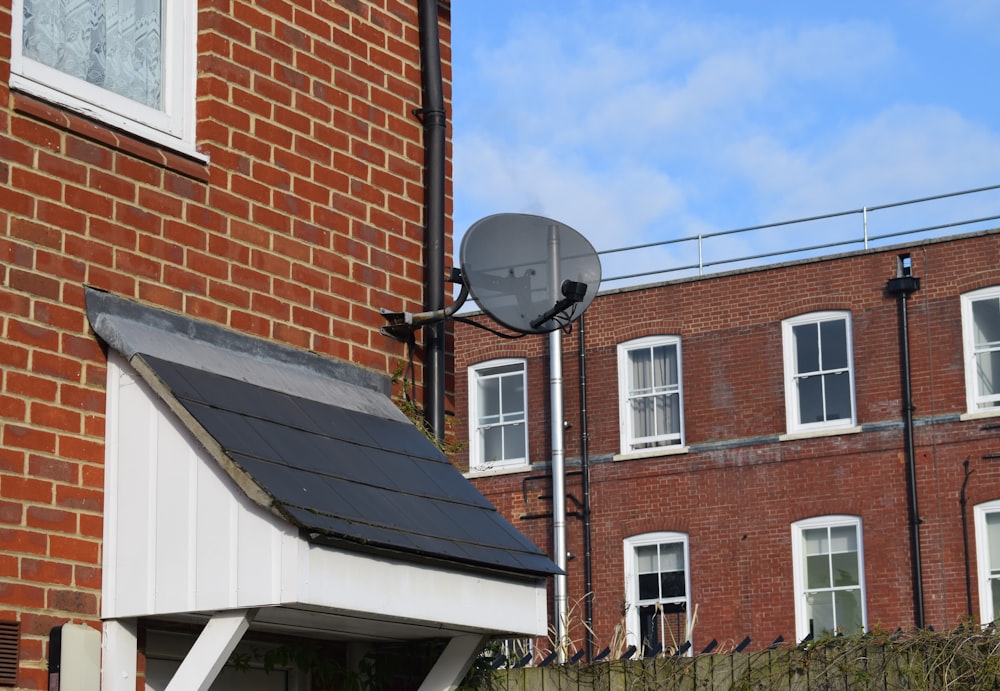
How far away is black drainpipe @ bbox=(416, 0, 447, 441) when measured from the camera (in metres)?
7.74

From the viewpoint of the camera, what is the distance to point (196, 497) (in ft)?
19.0

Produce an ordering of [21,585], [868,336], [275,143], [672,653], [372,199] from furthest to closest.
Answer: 1. [868,336]
2. [672,653]
3. [372,199]
4. [275,143]
5. [21,585]

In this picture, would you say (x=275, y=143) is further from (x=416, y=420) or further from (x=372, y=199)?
(x=416, y=420)

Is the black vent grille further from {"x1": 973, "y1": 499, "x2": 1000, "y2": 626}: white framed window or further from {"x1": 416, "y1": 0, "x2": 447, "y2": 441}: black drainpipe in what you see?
{"x1": 973, "y1": 499, "x2": 1000, "y2": 626}: white framed window

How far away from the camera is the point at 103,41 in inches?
259

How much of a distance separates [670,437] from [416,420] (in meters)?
19.9

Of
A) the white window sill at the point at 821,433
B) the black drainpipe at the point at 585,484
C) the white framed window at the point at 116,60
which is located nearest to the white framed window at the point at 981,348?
the white window sill at the point at 821,433

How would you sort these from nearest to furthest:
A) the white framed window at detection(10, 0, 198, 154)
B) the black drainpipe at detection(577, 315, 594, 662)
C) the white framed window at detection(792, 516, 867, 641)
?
the white framed window at detection(10, 0, 198, 154)
the white framed window at detection(792, 516, 867, 641)
the black drainpipe at detection(577, 315, 594, 662)

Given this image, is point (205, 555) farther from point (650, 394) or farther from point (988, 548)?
point (650, 394)

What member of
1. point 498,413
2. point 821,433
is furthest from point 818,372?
point 498,413

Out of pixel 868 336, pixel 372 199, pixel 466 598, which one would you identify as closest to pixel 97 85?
pixel 372 199

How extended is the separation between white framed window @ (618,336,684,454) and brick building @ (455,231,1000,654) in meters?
0.03

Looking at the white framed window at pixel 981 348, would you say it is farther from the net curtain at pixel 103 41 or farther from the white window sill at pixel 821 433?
the net curtain at pixel 103 41

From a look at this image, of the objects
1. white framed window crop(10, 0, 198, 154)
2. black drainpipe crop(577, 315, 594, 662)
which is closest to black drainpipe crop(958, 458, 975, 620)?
black drainpipe crop(577, 315, 594, 662)
